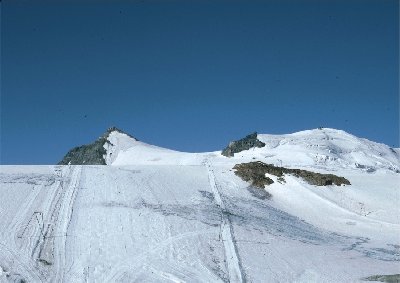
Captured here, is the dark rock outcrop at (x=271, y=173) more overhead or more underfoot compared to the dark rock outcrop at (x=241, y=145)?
more underfoot

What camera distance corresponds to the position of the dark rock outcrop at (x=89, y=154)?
274ft

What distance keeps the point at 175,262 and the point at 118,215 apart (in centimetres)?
706

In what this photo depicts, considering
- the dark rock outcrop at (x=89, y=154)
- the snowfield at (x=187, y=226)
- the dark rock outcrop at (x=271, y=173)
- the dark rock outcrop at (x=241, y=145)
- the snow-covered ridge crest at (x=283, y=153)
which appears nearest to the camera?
the snowfield at (x=187, y=226)

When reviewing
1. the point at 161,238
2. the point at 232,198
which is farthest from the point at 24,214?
the point at 232,198

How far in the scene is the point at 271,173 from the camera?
42719mm

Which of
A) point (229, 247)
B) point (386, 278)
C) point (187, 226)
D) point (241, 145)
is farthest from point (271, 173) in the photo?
point (241, 145)

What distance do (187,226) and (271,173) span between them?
15.1 m

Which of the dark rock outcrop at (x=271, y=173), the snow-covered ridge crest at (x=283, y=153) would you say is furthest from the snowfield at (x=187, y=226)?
the snow-covered ridge crest at (x=283, y=153)

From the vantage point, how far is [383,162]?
6794 cm

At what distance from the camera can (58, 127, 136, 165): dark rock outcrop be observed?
83562 millimetres

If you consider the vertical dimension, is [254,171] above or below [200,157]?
below

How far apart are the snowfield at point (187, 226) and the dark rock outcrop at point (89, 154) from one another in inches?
1609

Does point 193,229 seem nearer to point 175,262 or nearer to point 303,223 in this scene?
point 175,262

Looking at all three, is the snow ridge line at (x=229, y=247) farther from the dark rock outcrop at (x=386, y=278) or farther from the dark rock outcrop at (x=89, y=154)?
the dark rock outcrop at (x=89, y=154)
